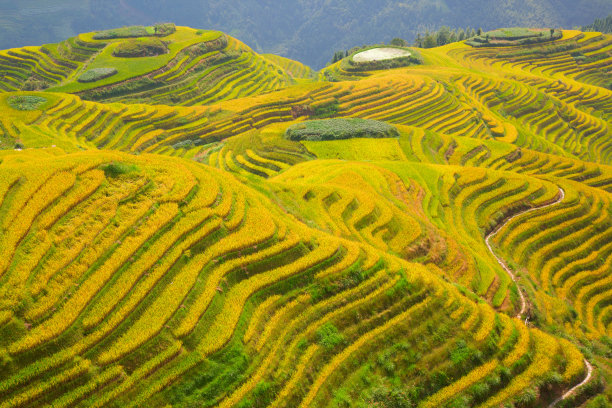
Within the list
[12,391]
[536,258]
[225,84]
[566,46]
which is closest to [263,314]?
[12,391]

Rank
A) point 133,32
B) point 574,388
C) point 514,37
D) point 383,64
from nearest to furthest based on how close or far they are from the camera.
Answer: point 574,388, point 133,32, point 383,64, point 514,37

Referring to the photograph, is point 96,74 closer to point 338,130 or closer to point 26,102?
point 26,102

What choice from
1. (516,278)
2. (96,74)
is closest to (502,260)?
(516,278)

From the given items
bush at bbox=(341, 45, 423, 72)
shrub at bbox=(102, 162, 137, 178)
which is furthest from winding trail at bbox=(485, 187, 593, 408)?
bush at bbox=(341, 45, 423, 72)

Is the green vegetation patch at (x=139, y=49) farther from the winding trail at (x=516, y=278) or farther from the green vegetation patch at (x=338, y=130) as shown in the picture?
the winding trail at (x=516, y=278)

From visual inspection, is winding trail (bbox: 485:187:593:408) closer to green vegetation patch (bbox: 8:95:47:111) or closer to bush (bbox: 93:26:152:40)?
green vegetation patch (bbox: 8:95:47:111)

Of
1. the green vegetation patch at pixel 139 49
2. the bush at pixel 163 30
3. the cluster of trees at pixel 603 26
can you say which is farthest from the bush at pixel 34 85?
the cluster of trees at pixel 603 26
